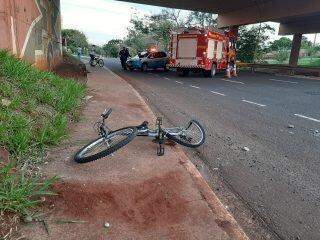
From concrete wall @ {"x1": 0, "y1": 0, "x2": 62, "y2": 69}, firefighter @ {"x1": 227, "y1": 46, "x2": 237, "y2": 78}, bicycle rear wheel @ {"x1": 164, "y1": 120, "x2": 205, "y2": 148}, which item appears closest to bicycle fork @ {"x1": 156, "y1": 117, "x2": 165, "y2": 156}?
bicycle rear wheel @ {"x1": 164, "y1": 120, "x2": 205, "y2": 148}

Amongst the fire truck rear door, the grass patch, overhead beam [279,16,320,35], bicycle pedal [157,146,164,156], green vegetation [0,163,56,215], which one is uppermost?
overhead beam [279,16,320,35]

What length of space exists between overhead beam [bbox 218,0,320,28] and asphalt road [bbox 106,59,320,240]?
1507 centimetres

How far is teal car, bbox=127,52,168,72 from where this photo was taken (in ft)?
85.4

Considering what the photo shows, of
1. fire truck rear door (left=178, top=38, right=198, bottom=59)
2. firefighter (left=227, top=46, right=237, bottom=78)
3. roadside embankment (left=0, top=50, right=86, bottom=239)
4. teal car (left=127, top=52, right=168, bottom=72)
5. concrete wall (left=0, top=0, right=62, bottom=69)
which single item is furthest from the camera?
teal car (left=127, top=52, right=168, bottom=72)

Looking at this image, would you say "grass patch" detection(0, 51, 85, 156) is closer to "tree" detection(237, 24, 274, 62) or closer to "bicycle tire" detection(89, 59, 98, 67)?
"bicycle tire" detection(89, 59, 98, 67)

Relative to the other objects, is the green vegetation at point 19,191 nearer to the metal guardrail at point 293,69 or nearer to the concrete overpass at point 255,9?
the concrete overpass at point 255,9

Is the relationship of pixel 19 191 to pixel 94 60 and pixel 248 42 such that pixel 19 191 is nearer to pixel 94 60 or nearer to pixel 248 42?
pixel 94 60

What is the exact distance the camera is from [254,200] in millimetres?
3855

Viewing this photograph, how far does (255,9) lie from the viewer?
Answer: 27.6 metres

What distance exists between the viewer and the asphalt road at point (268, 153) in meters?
3.60

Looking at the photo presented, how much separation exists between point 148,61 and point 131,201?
23.3m

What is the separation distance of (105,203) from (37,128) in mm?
2263

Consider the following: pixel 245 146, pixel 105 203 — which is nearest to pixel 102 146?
pixel 105 203

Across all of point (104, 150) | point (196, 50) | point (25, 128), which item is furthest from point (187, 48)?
point (104, 150)
